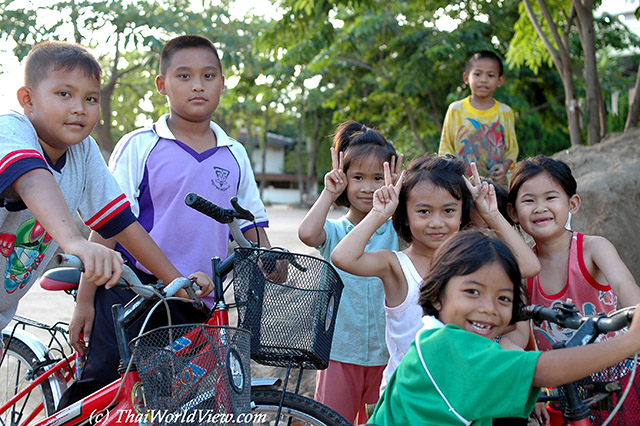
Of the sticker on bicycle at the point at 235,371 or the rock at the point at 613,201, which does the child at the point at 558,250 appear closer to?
the sticker on bicycle at the point at 235,371

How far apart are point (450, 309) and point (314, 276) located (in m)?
0.47

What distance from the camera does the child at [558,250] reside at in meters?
2.70

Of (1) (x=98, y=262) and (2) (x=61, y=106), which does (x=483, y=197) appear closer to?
(1) (x=98, y=262)

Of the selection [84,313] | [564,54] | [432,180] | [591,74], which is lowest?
[84,313]

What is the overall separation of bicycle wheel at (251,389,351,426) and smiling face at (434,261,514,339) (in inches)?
24.9

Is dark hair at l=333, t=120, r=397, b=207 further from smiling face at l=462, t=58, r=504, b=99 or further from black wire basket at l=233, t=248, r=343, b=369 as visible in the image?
smiling face at l=462, t=58, r=504, b=99

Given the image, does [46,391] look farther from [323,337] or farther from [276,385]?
[323,337]

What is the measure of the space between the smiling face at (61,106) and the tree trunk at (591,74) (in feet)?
18.8

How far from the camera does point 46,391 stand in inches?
132

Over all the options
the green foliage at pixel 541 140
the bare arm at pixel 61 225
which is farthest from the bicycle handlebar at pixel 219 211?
the green foliage at pixel 541 140

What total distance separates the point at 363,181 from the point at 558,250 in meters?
0.93

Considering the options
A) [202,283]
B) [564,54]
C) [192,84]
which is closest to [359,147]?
[192,84]

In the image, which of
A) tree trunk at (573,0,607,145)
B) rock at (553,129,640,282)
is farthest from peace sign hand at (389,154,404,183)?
tree trunk at (573,0,607,145)

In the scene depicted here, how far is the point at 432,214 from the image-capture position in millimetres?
2633
